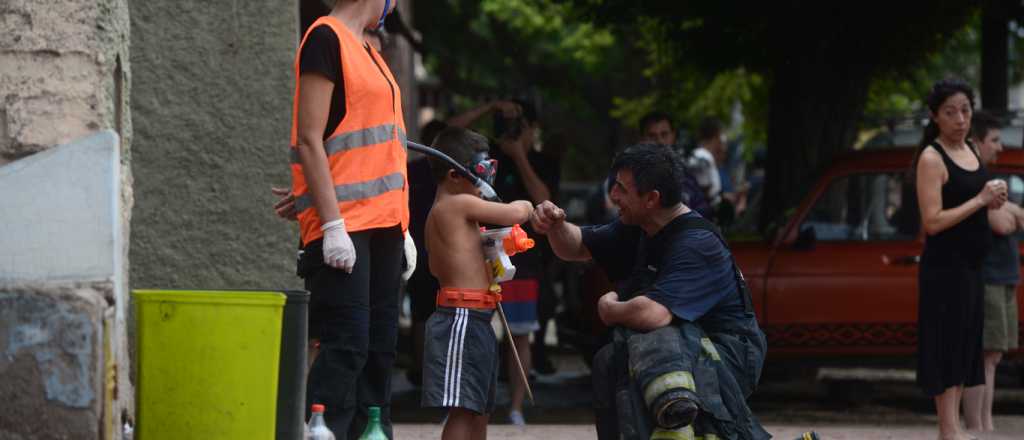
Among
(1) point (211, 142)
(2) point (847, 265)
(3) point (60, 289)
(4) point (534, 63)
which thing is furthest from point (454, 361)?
(4) point (534, 63)

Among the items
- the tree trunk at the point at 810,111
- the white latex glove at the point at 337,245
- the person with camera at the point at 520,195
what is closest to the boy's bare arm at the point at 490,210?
the white latex glove at the point at 337,245

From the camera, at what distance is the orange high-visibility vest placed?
196 inches

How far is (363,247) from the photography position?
197 inches

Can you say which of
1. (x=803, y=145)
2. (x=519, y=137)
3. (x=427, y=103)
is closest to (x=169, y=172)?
(x=519, y=137)

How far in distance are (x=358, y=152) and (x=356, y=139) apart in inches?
1.6

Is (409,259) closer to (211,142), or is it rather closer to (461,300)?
(461,300)

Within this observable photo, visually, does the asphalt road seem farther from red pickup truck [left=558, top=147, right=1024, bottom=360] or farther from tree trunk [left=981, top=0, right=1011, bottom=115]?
tree trunk [left=981, top=0, right=1011, bottom=115]

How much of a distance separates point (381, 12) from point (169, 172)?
95.7 inches

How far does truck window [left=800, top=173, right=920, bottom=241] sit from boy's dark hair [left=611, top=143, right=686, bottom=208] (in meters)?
4.50

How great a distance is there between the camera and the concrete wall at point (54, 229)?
4.44 meters

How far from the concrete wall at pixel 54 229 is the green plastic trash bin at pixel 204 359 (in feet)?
0.41

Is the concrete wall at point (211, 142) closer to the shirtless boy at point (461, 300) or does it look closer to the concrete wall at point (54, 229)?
the shirtless boy at point (461, 300)

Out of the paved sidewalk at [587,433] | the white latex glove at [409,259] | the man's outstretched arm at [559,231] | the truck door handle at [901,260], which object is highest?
the man's outstretched arm at [559,231]

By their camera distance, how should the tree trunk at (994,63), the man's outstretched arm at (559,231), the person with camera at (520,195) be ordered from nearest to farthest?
the man's outstretched arm at (559,231) → the person with camera at (520,195) → the tree trunk at (994,63)
